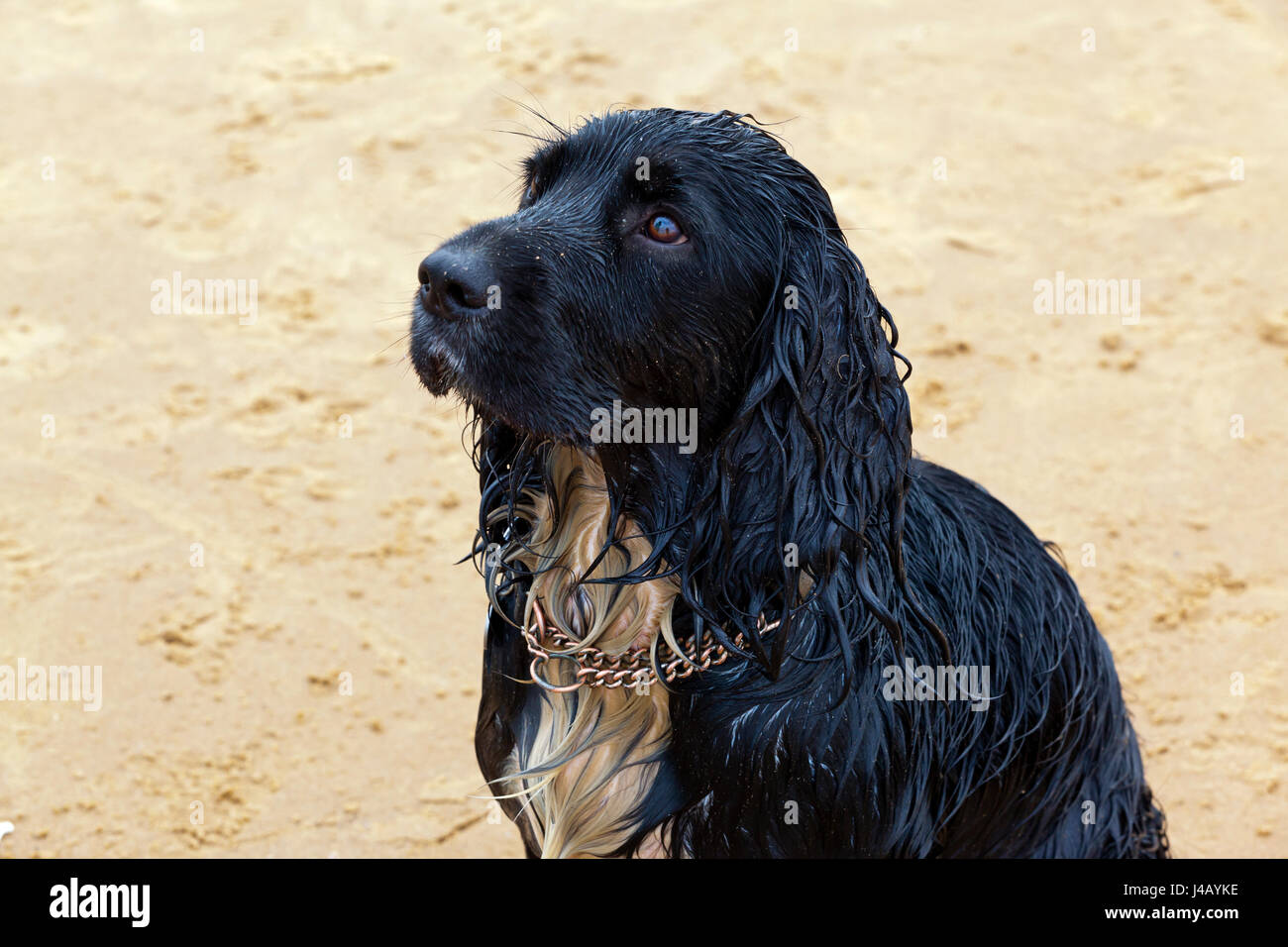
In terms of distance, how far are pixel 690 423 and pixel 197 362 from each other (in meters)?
3.88

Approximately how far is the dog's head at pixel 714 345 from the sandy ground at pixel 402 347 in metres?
1.16

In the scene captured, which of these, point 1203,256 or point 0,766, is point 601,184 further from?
point 1203,256

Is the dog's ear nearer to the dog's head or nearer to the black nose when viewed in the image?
the dog's head

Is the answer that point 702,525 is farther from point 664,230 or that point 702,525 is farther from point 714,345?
point 664,230

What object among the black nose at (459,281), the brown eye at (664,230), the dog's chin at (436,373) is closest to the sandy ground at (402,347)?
the dog's chin at (436,373)

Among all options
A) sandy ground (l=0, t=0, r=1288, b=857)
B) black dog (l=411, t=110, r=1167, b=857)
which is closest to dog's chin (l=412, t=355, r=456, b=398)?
black dog (l=411, t=110, r=1167, b=857)

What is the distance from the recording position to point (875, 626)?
9.80 feet

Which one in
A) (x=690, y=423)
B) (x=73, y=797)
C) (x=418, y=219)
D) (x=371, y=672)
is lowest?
(x=73, y=797)

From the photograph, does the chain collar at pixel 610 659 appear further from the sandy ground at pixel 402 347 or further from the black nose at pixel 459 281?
the sandy ground at pixel 402 347

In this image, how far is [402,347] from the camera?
6.23m

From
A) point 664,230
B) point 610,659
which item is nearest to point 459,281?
point 664,230

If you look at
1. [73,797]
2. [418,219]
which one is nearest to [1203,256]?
[418,219]

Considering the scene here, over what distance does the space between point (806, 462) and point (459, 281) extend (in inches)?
30.1

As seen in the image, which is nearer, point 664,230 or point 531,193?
point 664,230
